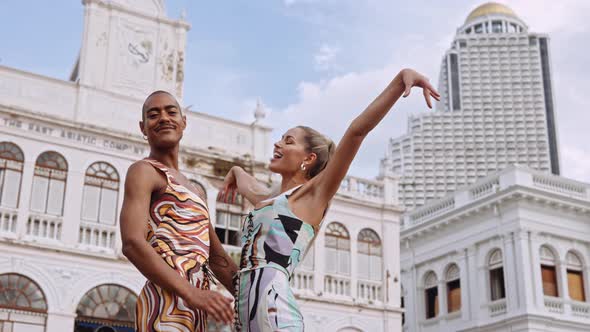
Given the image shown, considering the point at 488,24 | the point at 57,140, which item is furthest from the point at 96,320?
the point at 488,24

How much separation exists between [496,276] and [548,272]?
Result: 4.98 ft

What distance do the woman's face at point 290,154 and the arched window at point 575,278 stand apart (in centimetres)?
2117

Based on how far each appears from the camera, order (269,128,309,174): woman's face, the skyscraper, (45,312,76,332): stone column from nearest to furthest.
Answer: (269,128,309,174): woman's face < (45,312,76,332): stone column < the skyscraper

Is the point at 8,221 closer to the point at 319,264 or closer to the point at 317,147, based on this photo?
the point at 319,264

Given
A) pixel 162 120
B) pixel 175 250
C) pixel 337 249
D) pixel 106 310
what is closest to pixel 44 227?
pixel 106 310

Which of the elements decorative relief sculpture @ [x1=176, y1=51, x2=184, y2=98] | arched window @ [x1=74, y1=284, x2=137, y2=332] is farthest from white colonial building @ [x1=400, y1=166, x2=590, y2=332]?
arched window @ [x1=74, y1=284, x2=137, y2=332]

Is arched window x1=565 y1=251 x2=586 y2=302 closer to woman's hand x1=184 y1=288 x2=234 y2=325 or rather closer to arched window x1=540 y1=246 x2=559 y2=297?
arched window x1=540 y1=246 x2=559 y2=297

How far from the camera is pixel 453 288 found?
2472 centimetres

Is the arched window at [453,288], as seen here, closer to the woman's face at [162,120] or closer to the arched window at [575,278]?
the arched window at [575,278]

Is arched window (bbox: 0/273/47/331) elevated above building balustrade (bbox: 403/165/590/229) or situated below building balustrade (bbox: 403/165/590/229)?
below

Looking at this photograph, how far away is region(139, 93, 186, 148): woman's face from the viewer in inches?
122

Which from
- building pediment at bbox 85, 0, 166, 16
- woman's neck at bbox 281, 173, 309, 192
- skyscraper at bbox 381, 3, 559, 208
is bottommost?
woman's neck at bbox 281, 173, 309, 192

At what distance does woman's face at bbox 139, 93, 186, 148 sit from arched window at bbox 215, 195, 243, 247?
54.9 feet

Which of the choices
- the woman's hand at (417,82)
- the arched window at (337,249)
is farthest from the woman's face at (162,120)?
the arched window at (337,249)
